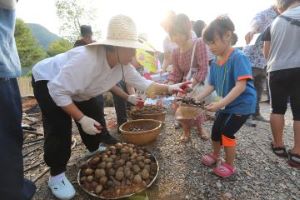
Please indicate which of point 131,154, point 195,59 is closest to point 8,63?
point 131,154

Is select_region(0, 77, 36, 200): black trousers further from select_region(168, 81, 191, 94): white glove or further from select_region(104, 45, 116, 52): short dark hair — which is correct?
select_region(168, 81, 191, 94): white glove

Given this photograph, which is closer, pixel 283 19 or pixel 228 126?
pixel 228 126

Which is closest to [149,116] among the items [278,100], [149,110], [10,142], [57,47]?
[149,110]

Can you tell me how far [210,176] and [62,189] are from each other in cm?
141

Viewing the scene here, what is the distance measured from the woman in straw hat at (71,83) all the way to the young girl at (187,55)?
987mm

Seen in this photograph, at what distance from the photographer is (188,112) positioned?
102 inches

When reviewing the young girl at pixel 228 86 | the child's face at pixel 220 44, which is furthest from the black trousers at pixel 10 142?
the child's face at pixel 220 44

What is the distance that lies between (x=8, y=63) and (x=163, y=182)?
1759 millimetres

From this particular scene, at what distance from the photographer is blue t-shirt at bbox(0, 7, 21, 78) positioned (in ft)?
4.08

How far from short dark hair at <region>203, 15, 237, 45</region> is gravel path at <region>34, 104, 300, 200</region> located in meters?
1.35

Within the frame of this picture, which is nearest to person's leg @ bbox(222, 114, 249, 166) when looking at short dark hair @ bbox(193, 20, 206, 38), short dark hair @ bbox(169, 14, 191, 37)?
short dark hair @ bbox(169, 14, 191, 37)

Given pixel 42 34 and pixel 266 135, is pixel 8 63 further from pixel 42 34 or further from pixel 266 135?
pixel 42 34

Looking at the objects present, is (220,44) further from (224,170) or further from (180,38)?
(224,170)

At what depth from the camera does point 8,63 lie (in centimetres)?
128
